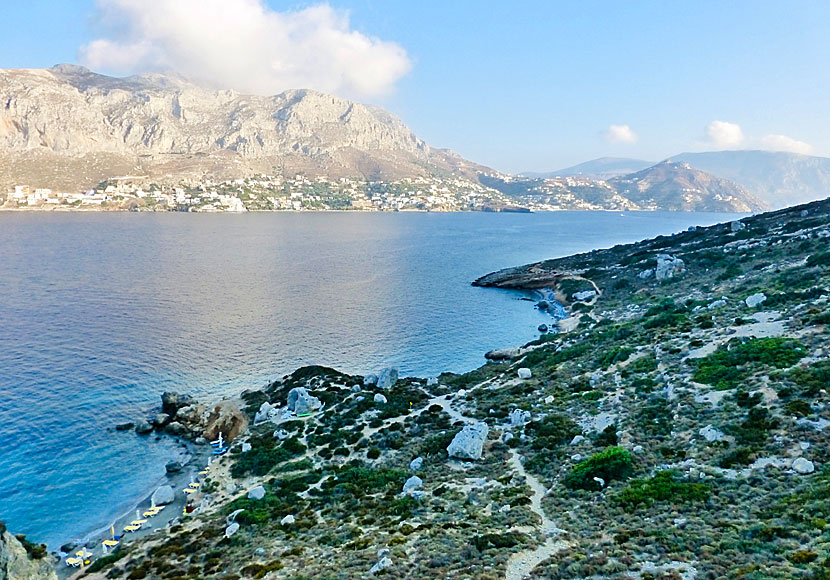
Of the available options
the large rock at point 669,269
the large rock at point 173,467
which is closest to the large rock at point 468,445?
the large rock at point 173,467

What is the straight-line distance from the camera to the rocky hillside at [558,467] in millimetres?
17516

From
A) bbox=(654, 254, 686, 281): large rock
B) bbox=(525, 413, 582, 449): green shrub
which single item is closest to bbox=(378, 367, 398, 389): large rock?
bbox=(525, 413, 582, 449): green shrub

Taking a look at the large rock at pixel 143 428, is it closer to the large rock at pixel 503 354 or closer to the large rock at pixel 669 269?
the large rock at pixel 503 354

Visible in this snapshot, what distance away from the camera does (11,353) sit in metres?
59.8

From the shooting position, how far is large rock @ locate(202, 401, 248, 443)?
4422 cm

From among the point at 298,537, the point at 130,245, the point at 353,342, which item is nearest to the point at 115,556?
the point at 298,537

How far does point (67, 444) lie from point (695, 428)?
47.9 meters

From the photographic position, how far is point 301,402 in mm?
44812

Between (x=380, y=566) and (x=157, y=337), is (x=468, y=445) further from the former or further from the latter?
(x=157, y=337)

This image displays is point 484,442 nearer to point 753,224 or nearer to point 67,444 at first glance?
point 67,444

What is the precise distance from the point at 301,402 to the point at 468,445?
20.0 m

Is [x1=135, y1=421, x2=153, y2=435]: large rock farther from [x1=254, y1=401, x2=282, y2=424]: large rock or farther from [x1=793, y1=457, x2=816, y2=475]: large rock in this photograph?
[x1=793, y1=457, x2=816, y2=475]: large rock

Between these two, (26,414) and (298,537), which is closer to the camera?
(298,537)

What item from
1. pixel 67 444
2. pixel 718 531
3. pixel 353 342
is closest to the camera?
pixel 718 531
